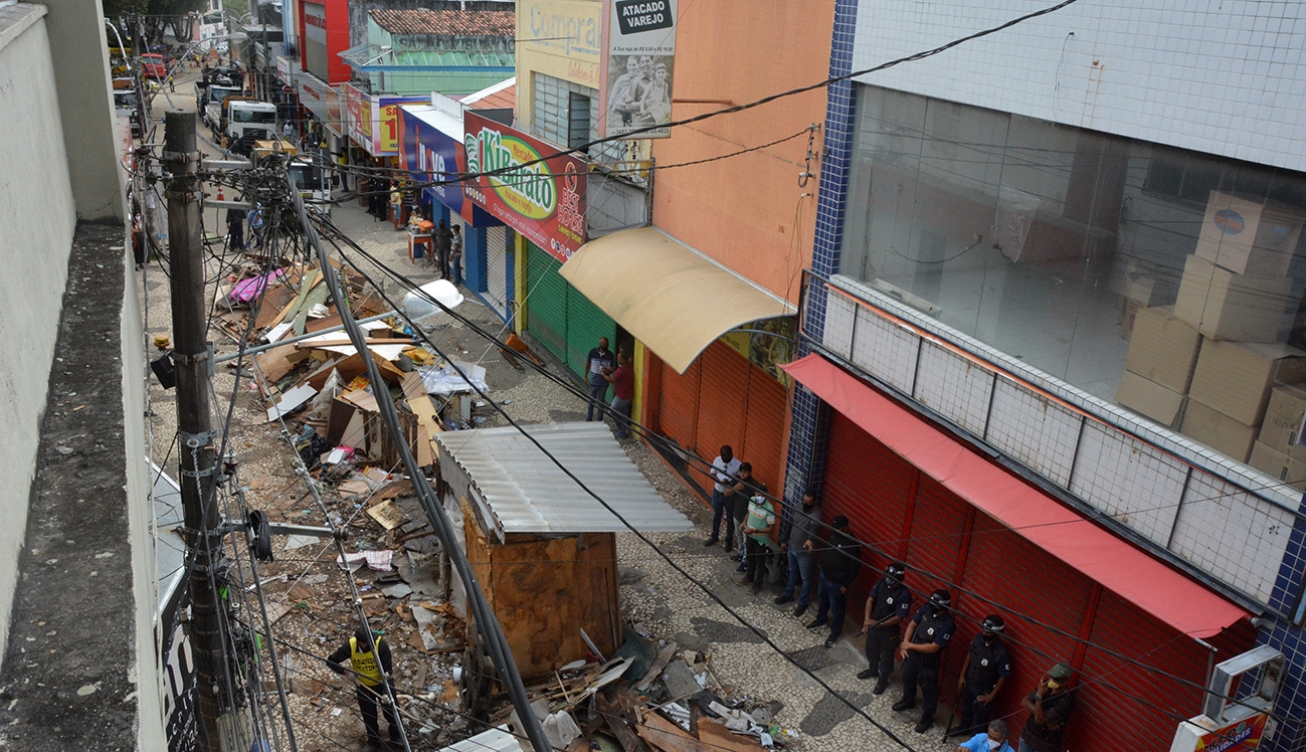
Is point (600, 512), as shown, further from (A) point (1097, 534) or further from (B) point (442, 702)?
(A) point (1097, 534)

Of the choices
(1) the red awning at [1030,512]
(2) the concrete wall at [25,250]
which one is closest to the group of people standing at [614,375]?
(1) the red awning at [1030,512]

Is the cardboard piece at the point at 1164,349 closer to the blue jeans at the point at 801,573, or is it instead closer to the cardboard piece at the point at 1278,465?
the cardboard piece at the point at 1278,465

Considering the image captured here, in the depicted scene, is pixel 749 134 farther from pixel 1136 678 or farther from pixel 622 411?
pixel 1136 678

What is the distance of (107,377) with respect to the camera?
3713 mm

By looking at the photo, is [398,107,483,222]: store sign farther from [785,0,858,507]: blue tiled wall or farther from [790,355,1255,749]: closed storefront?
[790,355,1255,749]: closed storefront

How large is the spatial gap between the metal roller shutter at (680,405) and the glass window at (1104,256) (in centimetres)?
473

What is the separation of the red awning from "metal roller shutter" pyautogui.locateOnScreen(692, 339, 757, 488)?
2.51m

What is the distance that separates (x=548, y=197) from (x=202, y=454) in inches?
375

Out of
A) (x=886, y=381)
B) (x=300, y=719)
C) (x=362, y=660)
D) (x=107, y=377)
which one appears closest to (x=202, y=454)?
(x=362, y=660)

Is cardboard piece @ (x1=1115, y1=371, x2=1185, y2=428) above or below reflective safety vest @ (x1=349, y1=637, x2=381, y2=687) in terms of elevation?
above

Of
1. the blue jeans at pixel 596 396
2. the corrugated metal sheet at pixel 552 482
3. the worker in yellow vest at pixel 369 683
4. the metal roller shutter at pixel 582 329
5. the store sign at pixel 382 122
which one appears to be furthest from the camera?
the store sign at pixel 382 122

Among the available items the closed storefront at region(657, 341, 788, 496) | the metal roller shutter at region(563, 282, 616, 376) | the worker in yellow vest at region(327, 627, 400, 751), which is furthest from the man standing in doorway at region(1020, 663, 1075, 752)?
the metal roller shutter at region(563, 282, 616, 376)

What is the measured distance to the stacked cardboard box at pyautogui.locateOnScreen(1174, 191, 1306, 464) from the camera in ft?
22.1

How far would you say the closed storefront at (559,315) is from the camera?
58.4 ft
